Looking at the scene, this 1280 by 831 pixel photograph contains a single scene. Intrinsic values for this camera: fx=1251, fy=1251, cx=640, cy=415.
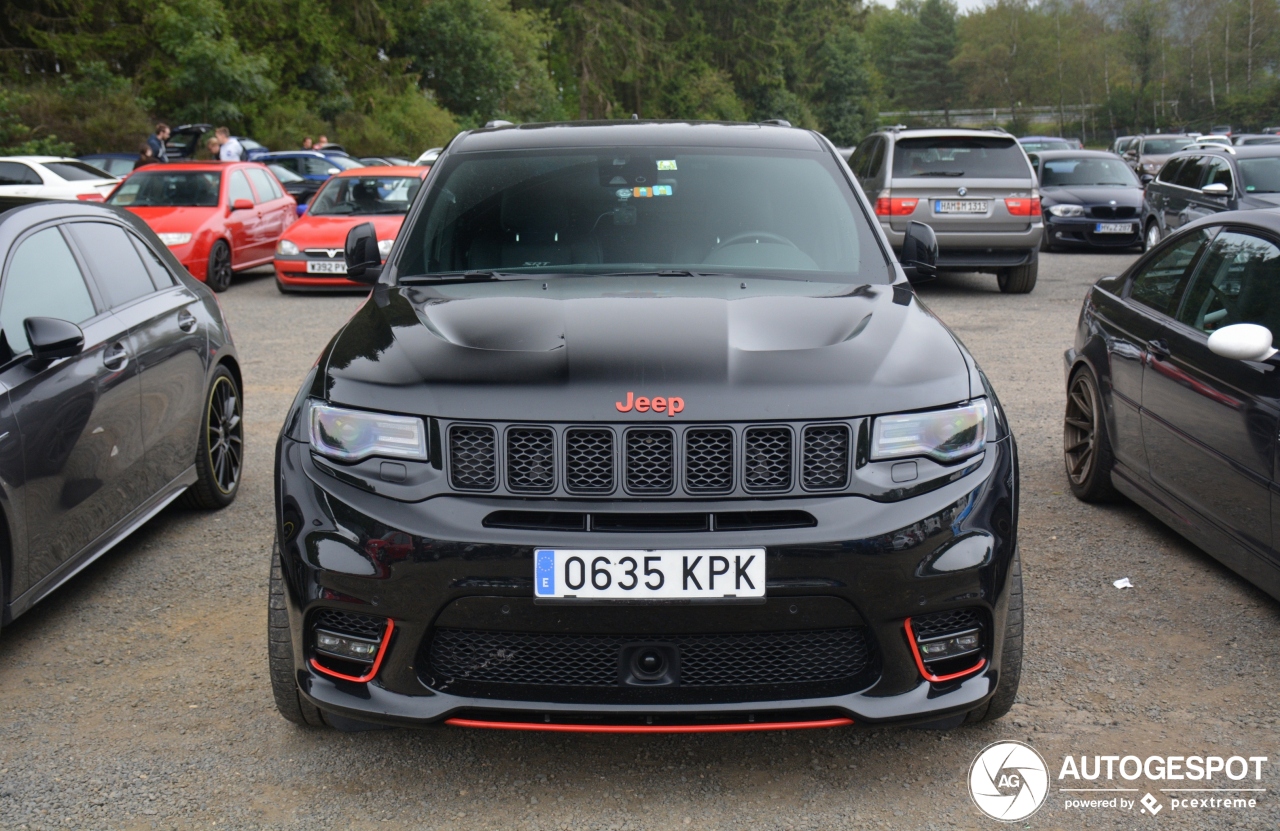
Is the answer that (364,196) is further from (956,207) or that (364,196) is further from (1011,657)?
(1011,657)

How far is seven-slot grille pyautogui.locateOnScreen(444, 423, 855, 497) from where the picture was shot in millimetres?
2920

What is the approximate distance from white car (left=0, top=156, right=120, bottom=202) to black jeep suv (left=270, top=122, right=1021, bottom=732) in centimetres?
1654

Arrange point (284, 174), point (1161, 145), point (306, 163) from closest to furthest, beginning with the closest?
point (284, 174)
point (306, 163)
point (1161, 145)

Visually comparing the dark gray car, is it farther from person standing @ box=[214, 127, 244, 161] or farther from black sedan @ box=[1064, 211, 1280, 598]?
person standing @ box=[214, 127, 244, 161]

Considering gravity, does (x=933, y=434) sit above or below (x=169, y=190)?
below

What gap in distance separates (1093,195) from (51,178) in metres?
15.6

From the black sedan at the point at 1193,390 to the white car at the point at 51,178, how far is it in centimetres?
1570

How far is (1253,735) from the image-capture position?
3.52 meters

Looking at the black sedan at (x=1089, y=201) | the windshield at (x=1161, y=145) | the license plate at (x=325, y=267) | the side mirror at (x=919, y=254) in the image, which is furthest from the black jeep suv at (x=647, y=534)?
the windshield at (x=1161, y=145)

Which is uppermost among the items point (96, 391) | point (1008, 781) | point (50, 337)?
point (50, 337)

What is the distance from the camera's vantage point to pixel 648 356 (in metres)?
3.11

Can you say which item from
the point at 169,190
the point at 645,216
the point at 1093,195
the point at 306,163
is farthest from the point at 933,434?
the point at 306,163

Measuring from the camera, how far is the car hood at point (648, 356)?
298 centimetres

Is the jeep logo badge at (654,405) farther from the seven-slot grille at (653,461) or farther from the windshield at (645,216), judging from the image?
the windshield at (645,216)
